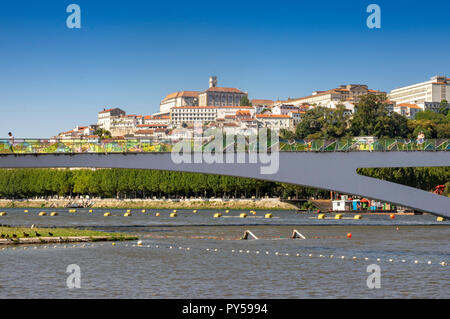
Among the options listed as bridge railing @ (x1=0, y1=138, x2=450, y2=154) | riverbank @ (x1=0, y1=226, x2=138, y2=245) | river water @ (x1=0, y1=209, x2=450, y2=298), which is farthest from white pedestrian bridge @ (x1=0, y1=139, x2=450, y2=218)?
riverbank @ (x1=0, y1=226, x2=138, y2=245)

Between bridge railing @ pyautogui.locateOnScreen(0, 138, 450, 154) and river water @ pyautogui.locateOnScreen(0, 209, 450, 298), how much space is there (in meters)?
6.70

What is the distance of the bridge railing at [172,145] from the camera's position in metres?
60.8

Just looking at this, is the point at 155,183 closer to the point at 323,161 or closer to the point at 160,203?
the point at 160,203

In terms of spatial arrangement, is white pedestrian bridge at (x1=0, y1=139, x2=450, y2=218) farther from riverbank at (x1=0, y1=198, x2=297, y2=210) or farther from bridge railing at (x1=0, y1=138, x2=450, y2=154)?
riverbank at (x1=0, y1=198, x2=297, y2=210)

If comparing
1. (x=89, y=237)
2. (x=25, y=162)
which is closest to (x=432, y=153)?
(x=89, y=237)

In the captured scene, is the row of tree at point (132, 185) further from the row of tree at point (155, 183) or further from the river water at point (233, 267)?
the river water at point (233, 267)

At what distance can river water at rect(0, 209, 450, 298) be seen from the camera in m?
33.8

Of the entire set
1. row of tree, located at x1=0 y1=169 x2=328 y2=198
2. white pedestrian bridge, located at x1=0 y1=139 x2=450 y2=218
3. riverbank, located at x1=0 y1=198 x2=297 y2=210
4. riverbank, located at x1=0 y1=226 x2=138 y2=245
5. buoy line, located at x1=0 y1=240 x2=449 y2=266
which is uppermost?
white pedestrian bridge, located at x1=0 y1=139 x2=450 y2=218

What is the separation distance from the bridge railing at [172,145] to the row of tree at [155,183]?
59.6 m

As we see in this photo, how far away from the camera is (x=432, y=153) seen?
6088 cm

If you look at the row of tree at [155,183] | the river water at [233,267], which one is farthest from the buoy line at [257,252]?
the row of tree at [155,183]

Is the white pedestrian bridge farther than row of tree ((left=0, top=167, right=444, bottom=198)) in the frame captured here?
No
